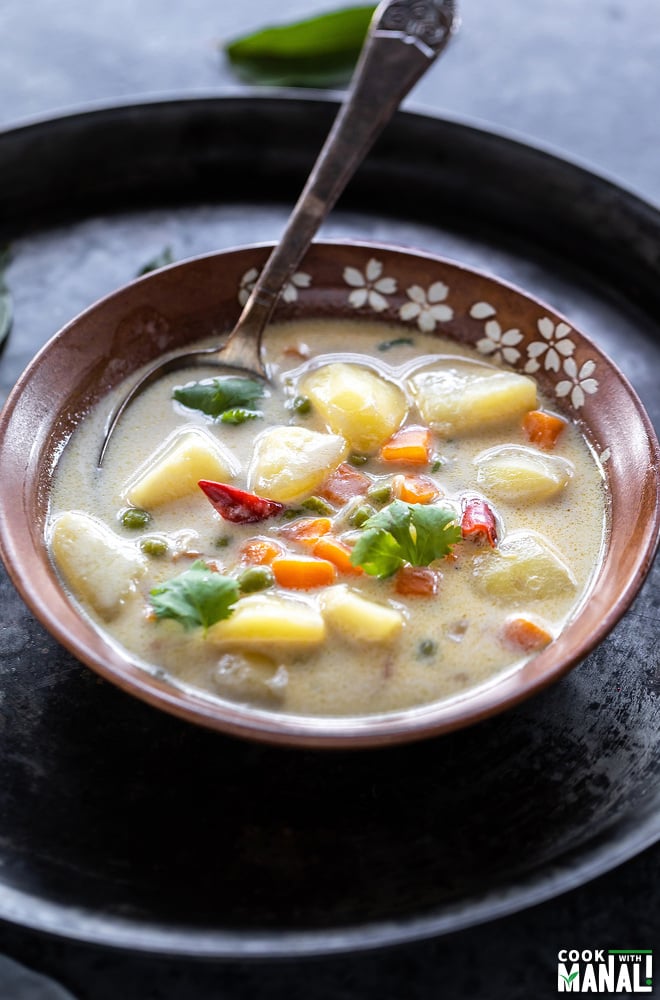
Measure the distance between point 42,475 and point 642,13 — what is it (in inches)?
167

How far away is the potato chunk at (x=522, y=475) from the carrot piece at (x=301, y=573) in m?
0.55

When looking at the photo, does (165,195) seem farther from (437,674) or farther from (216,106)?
(437,674)

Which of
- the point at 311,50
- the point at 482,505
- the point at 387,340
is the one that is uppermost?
the point at 311,50

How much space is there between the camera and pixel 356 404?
Result: 309cm

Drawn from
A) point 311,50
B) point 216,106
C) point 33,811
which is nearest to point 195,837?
point 33,811

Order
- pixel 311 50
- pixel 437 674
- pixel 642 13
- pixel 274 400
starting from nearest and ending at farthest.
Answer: pixel 437 674 → pixel 274 400 → pixel 311 50 → pixel 642 13

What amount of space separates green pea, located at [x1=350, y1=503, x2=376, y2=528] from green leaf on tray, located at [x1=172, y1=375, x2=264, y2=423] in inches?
20.5

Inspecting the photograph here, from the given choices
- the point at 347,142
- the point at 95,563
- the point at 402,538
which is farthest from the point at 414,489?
the point at 347,142

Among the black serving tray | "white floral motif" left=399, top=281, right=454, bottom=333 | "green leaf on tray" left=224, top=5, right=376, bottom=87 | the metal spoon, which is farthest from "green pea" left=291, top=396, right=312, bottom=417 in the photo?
"green leaf on tray" left=224, top=5, right=376, bottom=87

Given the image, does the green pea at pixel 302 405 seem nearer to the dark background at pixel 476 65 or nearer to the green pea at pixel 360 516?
the green pea at pixel 360 516

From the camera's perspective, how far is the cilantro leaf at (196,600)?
252 cm

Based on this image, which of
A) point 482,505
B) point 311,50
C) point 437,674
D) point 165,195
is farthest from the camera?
point 311,50

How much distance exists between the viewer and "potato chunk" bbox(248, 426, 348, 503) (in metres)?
2.92

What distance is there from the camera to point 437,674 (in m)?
2.54
